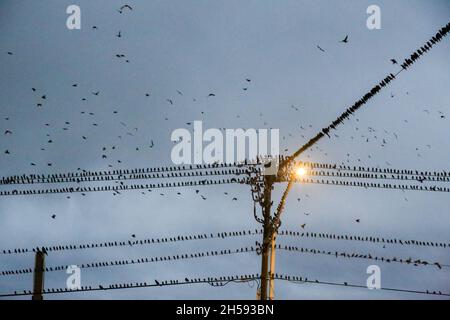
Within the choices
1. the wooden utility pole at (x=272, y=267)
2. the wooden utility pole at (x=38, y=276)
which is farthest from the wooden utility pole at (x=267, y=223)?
the wooden utility pole at (x=38, y=276)

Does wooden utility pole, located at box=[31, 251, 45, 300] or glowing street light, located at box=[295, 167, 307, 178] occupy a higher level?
glowing street light, located at box=[295, 167, 307, 178]

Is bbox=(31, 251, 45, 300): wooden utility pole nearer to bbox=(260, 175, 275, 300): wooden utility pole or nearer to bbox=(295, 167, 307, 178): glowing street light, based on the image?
bbox=(260, 175, 275, 300): wooden utility pole

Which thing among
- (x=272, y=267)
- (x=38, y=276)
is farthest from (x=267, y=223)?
(x=38, y=276)

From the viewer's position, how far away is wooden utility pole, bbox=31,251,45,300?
3022 centimetres

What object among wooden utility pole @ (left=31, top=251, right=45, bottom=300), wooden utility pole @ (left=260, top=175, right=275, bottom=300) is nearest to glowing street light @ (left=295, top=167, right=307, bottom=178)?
wooden utility pole @ (left=260, top=175, right=275, bottom=300)

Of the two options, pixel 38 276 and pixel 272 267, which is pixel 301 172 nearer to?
pixel 272 267

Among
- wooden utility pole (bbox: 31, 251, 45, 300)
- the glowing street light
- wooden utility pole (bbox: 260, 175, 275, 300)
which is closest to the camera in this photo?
the glowing street light

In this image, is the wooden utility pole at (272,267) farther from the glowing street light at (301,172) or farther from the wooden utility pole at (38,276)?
the wooden utility pole at (38,276)

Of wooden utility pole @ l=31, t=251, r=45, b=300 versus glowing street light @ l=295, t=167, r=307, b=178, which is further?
wooden utility pole @ l=31, t=251, r=45, b=300

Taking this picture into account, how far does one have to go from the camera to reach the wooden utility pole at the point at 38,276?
30219 mm

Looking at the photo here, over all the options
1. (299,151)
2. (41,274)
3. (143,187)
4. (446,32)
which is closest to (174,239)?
(143,187)

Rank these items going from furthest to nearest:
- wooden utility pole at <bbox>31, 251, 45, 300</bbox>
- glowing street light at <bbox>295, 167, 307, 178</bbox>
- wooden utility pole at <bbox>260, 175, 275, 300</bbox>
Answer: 1. wooden utility pole at <bbox>31, 251, 45, 300</bbox>
2. wooden utility pole at <bbox>260, 175, 275, 300</bbox>
3. glowing street light at <bbox>295, 167, 307, 178</bbox>
